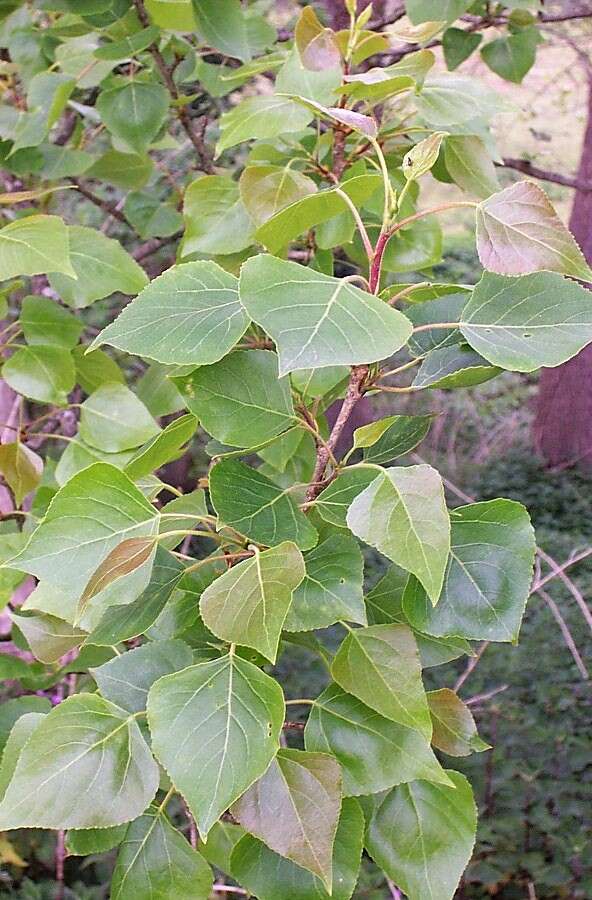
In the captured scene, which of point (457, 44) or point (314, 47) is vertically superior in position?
point (314, 47)

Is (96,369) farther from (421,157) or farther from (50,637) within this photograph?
(421,157)

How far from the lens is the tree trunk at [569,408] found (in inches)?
140

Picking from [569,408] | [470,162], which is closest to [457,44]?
[470,162]

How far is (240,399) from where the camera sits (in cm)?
56

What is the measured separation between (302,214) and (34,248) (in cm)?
28

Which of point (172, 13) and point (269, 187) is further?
point (172, 13)

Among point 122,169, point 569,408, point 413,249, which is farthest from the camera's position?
point 569,408

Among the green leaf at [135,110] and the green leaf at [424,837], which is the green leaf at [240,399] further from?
the green leaf at [135,110]

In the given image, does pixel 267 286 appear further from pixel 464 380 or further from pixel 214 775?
pixel 214 775

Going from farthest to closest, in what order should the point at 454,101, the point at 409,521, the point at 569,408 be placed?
the point at 569,408 < the point at 454,101 < the point at 409,521

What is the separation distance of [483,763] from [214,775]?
190 centimetres

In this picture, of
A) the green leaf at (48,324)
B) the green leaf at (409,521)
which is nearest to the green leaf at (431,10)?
the green leaf at (48,324)

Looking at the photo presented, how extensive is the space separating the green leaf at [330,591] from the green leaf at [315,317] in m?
0.14

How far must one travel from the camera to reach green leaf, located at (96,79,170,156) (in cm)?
106
